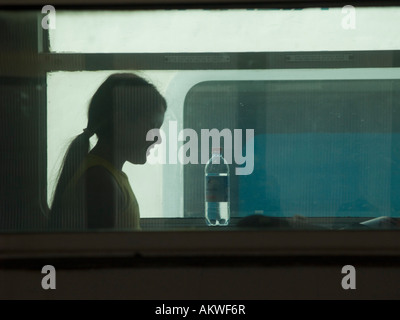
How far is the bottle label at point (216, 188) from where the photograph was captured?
6.59 ft

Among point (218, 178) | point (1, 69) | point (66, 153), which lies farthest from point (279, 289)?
point (1, 69)

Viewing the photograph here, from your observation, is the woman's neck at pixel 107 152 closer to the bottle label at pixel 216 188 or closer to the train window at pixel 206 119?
the train window at pixel 206 119

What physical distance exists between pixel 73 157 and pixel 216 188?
20.3 inches

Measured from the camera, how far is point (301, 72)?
204 centimetres

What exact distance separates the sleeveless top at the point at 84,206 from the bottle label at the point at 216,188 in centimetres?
26

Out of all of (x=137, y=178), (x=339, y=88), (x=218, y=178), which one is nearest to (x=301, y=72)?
(x=339, y=88)

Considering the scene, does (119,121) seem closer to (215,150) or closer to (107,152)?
(107,152)

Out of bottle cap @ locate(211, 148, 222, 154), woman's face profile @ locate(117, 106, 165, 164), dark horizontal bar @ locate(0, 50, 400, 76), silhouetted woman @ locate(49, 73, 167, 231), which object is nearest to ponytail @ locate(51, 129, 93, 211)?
silhouetted woman @ locate(49, 73, 167, 231)

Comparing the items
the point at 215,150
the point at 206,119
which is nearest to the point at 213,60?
the point at 206,119

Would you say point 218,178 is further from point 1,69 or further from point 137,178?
point 1,69

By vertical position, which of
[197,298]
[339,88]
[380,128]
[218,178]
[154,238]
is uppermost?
[339,88]

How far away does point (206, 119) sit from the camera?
2041mm

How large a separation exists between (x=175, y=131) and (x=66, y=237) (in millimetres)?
525

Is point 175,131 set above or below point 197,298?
above
